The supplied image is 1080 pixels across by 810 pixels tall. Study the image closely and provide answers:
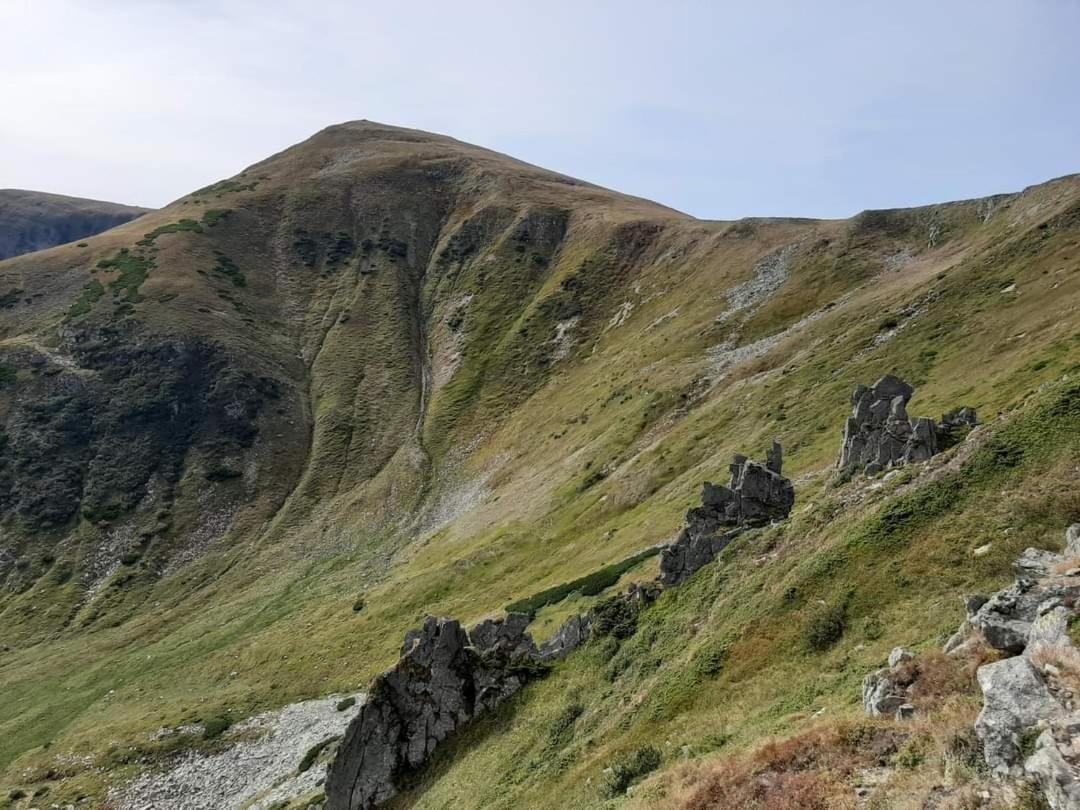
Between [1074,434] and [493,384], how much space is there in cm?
11380

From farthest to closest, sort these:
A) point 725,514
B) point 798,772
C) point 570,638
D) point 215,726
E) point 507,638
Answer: point 215,726 < point 725,514 < point 507,638 < point 570,638 < point 798,772

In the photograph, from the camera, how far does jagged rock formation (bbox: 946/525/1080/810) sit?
34.2 ft

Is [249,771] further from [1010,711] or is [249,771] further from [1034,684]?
[1034,684]

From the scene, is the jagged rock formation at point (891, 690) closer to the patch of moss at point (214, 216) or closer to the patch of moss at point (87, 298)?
the patch of moss at point (87, 298)

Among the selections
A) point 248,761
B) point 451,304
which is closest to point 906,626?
point 248,761

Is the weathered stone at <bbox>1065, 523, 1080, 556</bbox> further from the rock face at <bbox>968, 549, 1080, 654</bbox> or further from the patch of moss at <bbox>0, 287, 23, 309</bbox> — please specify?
the patch of moss at <bbox>0, 287, 23, 309</bbox>

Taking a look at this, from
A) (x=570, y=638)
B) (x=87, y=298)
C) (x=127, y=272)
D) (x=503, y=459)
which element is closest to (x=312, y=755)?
(x=570, y=638)

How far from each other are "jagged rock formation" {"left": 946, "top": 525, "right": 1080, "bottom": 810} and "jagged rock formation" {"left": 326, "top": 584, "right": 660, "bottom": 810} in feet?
56.9

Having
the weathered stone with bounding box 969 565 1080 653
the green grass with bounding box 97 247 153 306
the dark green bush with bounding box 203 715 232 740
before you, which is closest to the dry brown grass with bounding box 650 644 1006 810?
the weathered stone with bounding box 969 565 1080 653

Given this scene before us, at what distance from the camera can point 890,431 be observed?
32.6m

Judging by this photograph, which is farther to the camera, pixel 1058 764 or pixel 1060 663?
pixel 1060 663

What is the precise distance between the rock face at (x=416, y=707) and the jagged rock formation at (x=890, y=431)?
1888 cm

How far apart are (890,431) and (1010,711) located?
75.3ft

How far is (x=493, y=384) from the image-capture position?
13338 centimetres
